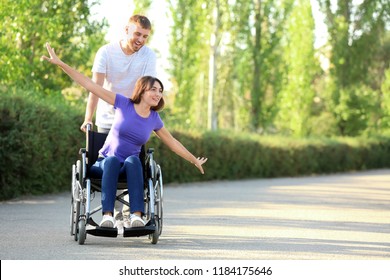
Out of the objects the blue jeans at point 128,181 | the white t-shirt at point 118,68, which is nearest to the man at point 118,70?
the white t-shirt at point 118,68

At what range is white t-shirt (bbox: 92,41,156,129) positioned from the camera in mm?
8883

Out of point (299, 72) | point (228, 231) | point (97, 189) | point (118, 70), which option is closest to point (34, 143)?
point (228, 231)

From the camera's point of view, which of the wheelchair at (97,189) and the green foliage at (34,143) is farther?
the green foliage at (34,143)

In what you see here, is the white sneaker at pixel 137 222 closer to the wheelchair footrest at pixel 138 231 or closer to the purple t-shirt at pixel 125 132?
the wheelchair footrest at pixel 138 231

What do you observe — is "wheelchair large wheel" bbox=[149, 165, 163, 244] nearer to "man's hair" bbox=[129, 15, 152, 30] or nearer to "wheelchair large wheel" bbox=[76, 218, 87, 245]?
"wheelchair large wheel" bbox=[76, 218, 87, 245]

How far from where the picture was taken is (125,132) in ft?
27.7

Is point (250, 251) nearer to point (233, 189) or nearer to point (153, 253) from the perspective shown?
point (153, 253)

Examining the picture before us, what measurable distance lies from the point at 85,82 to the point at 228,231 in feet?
8.26

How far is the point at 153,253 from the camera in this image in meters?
7.65

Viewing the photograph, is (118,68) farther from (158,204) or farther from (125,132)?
(158,204)

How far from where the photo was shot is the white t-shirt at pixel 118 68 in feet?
29.1

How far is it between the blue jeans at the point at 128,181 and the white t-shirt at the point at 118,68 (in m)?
0.84

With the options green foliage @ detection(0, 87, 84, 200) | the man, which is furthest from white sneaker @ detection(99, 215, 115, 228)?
green foliage @ detection(0, 87, 84, 200)
